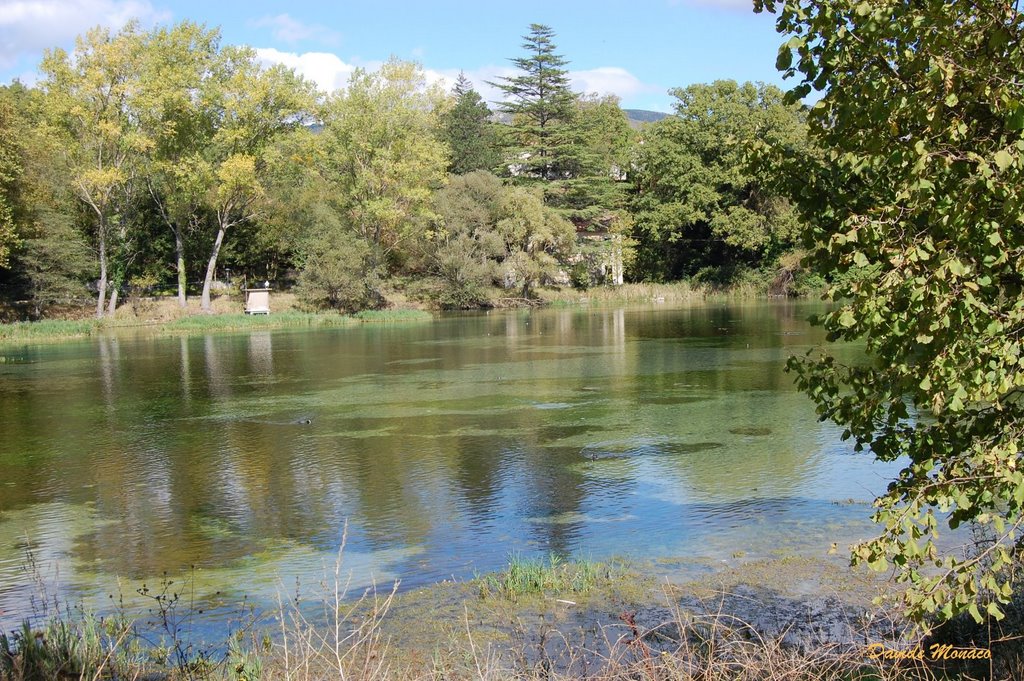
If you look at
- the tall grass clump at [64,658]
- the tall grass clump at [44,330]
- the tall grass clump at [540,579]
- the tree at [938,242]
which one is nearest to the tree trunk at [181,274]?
the tall grass clump at [44,330]

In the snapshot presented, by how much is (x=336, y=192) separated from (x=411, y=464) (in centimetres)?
4098

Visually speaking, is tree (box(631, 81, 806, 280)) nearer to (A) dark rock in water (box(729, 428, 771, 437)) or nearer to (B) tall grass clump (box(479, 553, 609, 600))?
(A) dark rock in water (box(729, 428, 771, 437))

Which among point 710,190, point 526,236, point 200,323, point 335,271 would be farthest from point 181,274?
point 710,190

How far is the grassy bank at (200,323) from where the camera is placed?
38.3 m

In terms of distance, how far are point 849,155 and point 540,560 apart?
17.2ft

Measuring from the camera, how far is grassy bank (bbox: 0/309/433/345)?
38.3 m

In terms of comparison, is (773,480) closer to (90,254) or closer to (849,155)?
(849,155)

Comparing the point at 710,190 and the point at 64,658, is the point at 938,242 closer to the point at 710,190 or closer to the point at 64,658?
the point at 64,658

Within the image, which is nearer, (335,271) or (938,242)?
(938,242)

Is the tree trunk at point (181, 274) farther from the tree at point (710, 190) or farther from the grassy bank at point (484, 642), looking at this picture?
the grassy bank at point (484, 642)

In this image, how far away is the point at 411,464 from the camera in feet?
44.4

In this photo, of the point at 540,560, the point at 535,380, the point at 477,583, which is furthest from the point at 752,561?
the point at 535,380

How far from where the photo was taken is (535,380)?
22.4 meters

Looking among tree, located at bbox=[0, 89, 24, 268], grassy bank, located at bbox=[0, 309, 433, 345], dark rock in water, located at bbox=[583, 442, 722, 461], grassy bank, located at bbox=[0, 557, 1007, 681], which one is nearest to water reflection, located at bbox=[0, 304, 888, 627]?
dark rock in water, located at bbox=[583, 442, 722, 461]
